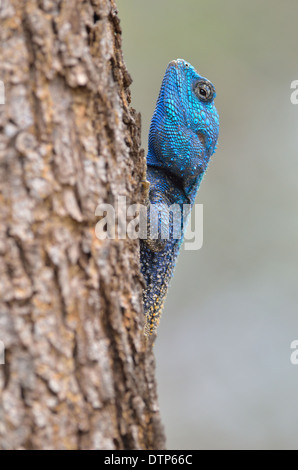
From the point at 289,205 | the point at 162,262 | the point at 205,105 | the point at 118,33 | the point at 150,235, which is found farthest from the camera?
the point at 289,205

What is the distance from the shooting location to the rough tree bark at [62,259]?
976mm

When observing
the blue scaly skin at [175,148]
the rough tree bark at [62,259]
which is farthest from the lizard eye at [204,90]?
the rough tree bark at [62,259]

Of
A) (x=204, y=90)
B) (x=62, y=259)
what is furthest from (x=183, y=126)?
(x=62, y=259)

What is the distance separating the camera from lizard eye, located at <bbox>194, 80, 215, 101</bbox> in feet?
7.58

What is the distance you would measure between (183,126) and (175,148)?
11 centimetres

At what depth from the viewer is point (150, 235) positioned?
1.97 m

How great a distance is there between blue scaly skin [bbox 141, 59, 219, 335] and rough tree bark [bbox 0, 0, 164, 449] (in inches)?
38.4

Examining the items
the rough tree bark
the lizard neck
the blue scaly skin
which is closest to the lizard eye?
the blue scaly skin
